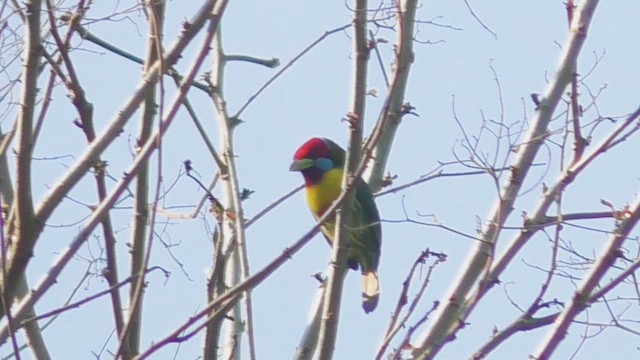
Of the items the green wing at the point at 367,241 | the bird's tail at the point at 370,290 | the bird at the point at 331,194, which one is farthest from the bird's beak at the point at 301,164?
the bird's tail at the point at 370,290

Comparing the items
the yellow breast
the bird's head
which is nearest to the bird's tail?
the yellow breast

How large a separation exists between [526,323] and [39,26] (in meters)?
1.32

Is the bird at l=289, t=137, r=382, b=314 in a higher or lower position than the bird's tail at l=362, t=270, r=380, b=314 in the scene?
higher

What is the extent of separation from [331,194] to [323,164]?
0.19m

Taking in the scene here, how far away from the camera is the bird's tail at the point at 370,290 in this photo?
159 inches

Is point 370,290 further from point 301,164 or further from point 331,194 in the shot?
point 301,164

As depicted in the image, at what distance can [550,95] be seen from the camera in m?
3.10

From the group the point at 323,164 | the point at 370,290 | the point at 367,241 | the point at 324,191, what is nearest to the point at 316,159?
the point at 323,164

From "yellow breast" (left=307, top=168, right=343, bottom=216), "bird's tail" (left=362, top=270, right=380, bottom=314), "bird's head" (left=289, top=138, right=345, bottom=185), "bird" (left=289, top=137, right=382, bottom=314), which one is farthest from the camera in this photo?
"bird's head" (left=289, top=138, right=345, bottom=185)

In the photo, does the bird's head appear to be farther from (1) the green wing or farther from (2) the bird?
(1) the green wing

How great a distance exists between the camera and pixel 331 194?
15.6ft

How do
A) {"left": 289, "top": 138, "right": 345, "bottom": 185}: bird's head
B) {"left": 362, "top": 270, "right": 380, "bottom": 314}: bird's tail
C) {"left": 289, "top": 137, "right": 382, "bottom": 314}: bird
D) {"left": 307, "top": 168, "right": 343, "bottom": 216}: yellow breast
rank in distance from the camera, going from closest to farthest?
{"left": 362, "top": 270, "right": 380, "bottom": 314}: bird's tail < {"left": 289, "top": 137, "right": 382, "bottom": 314}: bird < {"left": 307, "top": 168, "right": 343, "bottom": 216}: yellow breast < {"left": 289, "top": 138, "right": 345, "bottom": 185}: bird's head

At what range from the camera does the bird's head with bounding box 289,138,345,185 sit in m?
4.87

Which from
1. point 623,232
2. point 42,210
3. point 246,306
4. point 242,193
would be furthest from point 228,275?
point 623,232
